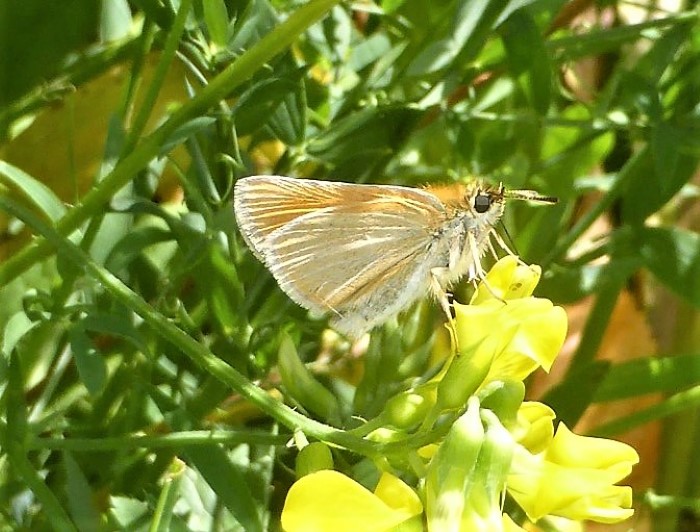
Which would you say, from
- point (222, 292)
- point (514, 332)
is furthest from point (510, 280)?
point (222, 292)

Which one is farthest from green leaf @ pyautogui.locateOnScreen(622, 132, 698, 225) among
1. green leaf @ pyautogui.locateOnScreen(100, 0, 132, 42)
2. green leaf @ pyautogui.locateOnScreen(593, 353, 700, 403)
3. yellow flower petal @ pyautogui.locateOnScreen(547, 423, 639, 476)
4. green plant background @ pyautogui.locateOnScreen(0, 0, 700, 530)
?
green leaf @ pyautogui.locateOnScreen(100, 0, 132, 42)

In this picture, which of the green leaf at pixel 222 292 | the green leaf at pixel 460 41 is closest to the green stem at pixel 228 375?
the green leaf at pixel 222 292

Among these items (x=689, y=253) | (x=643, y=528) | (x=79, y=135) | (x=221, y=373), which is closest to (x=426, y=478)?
(x=221, y=373)

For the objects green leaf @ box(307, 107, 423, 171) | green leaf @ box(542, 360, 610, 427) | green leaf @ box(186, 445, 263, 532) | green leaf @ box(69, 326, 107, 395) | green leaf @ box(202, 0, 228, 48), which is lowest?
green leaf @ box(542, 360, 610, 427)

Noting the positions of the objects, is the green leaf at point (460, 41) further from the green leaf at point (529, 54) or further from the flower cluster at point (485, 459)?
the flower cluster at point (485, 459)

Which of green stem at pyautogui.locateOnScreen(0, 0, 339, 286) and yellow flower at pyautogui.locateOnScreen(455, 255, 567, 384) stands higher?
green stem at pyautogui.locateOnScreen(0, 0, 339, 286)

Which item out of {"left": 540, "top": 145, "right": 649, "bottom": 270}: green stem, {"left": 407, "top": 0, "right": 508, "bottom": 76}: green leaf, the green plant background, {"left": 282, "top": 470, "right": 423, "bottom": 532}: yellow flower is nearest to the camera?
{"left": 282, "top": 470, "right": 423, "bottom": 532}: yellow flower

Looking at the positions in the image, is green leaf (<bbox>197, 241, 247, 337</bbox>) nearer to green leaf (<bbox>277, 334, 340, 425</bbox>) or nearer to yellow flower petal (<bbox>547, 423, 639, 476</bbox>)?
green leaf (<bbox>277, 334, 340, 425</bbox>)

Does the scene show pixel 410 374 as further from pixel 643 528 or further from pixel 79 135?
pixel 643 528

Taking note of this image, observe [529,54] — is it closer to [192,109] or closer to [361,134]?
[361,134]
